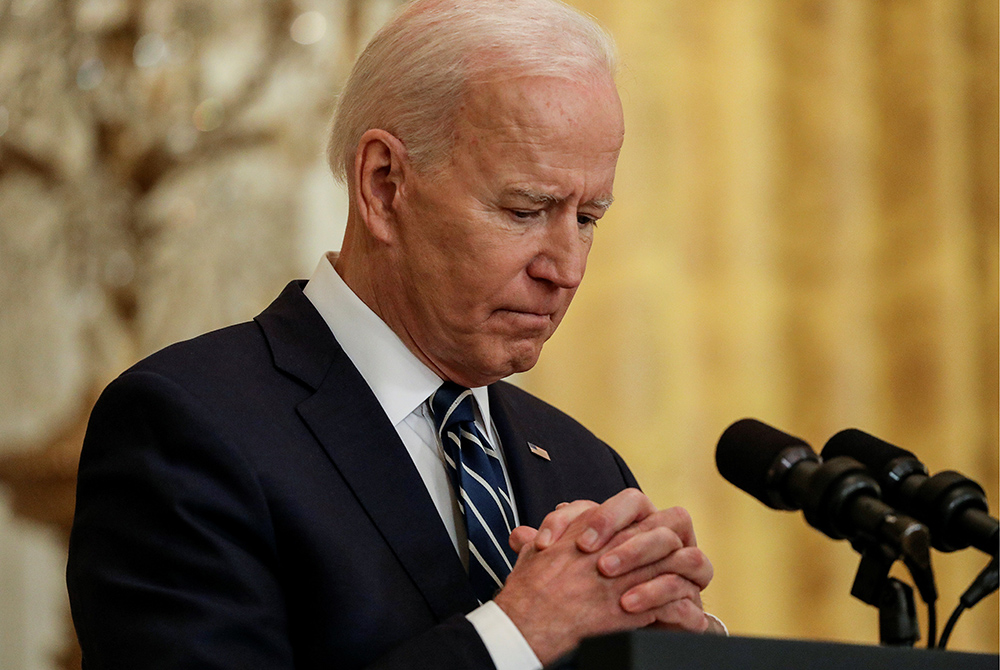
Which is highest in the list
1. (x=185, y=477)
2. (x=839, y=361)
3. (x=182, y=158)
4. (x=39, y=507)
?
(x=182, y=158)

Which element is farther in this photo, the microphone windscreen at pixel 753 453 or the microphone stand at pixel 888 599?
the microphone windscreen at pixel 753 453

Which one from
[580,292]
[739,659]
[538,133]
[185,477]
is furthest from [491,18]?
[580,292]

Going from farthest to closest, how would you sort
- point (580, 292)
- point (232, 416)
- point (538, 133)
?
point (580, 292) < point (538, 133) < point (232, 416)

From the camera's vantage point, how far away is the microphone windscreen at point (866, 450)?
1.38 m

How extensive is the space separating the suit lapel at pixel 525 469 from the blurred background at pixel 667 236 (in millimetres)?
1749

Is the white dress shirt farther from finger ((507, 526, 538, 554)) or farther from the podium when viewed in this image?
the podium

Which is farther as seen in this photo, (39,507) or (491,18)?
(39,507)

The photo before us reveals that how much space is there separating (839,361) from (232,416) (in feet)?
9.39

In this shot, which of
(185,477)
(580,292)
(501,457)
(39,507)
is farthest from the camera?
(580,292)

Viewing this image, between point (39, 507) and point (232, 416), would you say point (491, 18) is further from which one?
point (39, 507)

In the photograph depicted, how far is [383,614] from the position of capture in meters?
1.60

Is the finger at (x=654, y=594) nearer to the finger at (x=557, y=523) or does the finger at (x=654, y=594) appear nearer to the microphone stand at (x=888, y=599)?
the finger at (x=557, y=523)

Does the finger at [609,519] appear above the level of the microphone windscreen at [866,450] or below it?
below

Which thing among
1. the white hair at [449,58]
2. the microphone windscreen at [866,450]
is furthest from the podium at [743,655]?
the white hair at [449,58]
